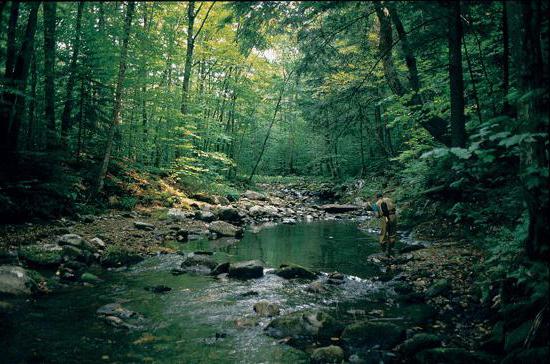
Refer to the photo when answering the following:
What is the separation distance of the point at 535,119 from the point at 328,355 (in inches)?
142

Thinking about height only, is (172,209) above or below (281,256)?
above

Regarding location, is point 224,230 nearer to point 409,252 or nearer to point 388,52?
point 409,252

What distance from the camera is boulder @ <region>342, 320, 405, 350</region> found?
516 cm

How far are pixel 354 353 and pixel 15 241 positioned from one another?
8173 millimetres

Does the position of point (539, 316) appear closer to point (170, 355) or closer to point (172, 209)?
point (170, 355)

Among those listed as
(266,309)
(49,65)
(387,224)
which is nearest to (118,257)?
(266,309)

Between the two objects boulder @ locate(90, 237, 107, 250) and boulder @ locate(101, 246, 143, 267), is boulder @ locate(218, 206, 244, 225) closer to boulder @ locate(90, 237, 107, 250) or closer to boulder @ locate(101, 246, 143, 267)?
boulder @ locate(101, 246, 143, 267)

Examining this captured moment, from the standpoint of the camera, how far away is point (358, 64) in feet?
47.3

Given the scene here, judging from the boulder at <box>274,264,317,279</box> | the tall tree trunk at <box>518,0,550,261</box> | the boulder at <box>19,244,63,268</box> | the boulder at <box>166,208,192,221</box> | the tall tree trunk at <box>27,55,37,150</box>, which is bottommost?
the boulder at <box>274,264,317,279</box>

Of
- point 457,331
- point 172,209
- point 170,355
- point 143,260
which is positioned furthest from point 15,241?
point 457,331

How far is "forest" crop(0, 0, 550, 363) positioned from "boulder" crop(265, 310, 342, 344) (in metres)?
0.03

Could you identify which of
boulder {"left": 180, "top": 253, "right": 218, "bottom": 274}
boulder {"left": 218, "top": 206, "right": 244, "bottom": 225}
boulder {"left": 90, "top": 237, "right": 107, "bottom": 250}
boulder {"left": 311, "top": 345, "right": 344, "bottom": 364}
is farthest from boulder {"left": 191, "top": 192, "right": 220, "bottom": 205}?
boulder {"left": 311, "top": 345, "right": 344, "bottom": 364}

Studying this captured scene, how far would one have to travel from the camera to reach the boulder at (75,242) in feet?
29.4

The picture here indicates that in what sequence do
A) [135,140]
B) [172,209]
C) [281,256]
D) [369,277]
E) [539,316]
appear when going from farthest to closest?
[135,140] → [172,209] → [281,256] → [369,277] → [539,316]
